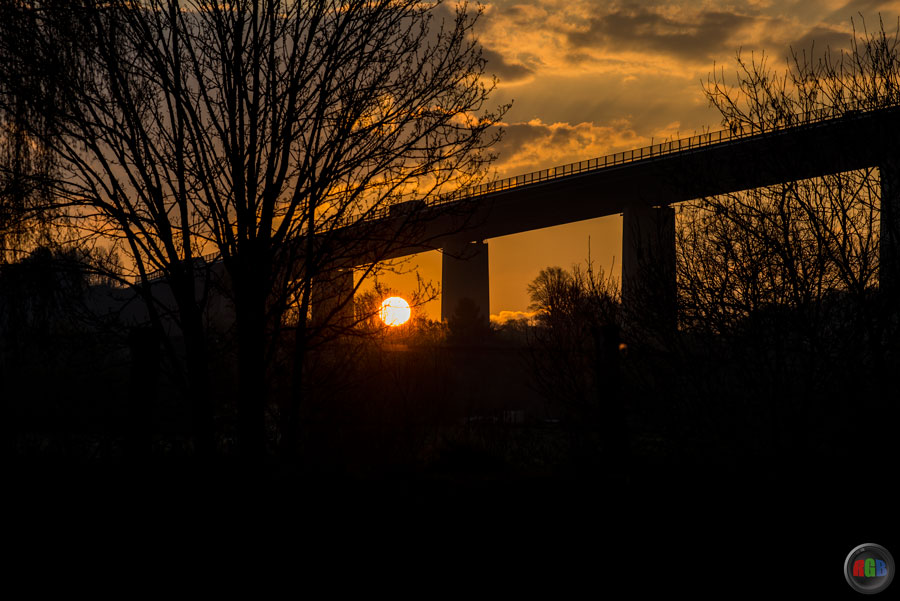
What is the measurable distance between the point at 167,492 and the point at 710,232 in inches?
344

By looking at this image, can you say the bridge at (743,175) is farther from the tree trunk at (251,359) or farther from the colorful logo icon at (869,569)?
the colorful logo icon at (869,569)

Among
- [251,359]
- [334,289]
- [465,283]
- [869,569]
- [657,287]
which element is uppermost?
[465,283]

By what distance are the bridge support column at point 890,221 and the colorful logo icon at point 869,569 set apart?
5934 mm

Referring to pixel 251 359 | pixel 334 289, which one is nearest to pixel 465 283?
pixel 334 289

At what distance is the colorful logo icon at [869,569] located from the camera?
484cm

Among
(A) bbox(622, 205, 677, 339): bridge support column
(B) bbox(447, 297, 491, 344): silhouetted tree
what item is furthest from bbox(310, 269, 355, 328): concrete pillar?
(B) bbox(447, 297, 491, 344): silhouetted tree

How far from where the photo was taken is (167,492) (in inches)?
225

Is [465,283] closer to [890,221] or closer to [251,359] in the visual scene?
[890,221]

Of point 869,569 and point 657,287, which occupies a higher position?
point 657,287

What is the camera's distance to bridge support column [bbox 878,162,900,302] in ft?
32.9

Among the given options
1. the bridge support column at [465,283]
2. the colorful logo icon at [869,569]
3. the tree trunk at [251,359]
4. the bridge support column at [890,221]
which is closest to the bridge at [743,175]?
the bridge support column at [890,221]

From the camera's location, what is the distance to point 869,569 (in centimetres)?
496

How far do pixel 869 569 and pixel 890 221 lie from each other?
6756mm

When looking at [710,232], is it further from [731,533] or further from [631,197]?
[631,197]
